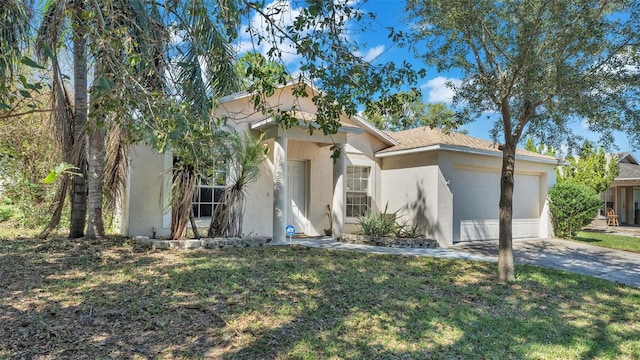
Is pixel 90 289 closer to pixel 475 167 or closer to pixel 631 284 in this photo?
pixel 631 284

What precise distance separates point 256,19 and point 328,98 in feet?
4.56

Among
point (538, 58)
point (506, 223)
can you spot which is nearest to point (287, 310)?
point (506, 223)

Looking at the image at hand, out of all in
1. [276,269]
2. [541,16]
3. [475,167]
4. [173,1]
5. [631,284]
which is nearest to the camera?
[173,1]

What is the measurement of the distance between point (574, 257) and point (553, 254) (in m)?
0.52

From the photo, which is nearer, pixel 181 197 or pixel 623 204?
pixel 181 197

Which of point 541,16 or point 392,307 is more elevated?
point 541,16

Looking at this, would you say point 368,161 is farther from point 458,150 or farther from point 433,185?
point 458,150

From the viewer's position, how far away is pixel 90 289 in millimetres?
5594

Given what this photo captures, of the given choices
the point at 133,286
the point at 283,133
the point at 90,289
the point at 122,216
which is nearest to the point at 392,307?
the point at 133,286

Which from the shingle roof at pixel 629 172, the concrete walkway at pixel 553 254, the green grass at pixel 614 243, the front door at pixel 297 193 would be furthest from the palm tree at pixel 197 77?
the shingle roof at pixel 629 172

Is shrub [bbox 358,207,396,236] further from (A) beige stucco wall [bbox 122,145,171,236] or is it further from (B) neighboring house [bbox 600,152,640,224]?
(B) neighboring house [bbox 600,152,640,224]

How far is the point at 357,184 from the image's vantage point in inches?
544

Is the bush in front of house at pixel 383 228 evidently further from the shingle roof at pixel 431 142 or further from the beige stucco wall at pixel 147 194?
the beige stucco wall at pixel 147 194

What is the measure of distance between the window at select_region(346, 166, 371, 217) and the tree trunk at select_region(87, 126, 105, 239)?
738 cm
